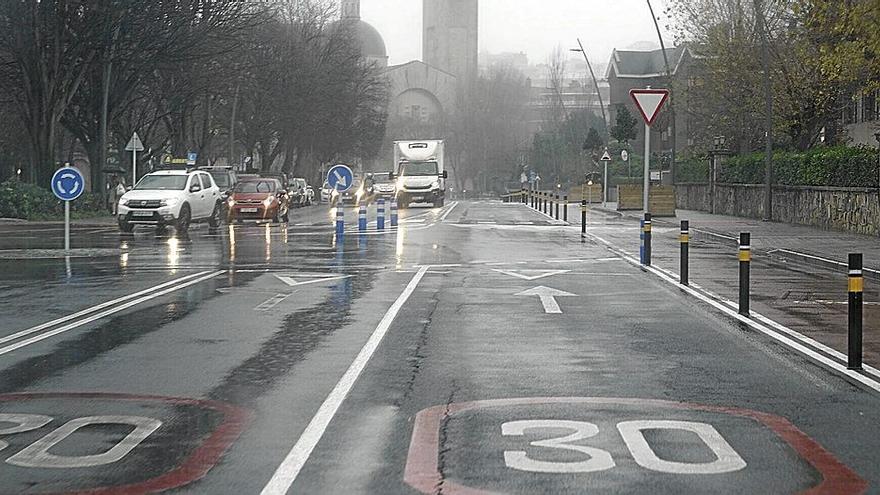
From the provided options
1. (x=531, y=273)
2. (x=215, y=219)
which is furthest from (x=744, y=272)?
(x=215, y=219)

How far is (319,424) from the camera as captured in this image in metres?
8.34

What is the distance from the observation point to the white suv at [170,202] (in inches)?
1379

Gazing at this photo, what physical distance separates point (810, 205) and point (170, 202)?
704 inches

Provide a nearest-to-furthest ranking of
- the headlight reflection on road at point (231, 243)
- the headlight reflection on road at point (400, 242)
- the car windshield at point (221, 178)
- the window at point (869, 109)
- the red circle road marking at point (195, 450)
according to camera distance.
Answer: the red circle road marking at point (195, 450), the headlight reflection on road at point (400, 242), the headlight reflection on road at point (231, 243), the window at point (869, 109), the car windshield at point (221, 178)

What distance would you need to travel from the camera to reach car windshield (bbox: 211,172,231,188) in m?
49.6

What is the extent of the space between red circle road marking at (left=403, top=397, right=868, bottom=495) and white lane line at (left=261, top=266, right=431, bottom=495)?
0.58 m

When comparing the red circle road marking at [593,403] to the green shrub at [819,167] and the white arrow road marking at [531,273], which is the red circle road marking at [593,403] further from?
the green shrub at [819,167]

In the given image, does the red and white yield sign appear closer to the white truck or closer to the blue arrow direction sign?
the blue arrow direction sign

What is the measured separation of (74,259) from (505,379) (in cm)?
1593

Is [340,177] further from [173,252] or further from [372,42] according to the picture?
→ [372,42]

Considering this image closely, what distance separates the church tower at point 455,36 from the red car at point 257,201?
114 m

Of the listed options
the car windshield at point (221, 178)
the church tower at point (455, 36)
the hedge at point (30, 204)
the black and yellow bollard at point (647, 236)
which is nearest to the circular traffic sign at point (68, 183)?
the black and yellow bollard at point (647, 236)

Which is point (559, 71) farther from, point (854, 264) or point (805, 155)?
point (854, 264)

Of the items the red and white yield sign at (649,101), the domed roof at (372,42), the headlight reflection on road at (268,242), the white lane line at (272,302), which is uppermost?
the domed roof at (372,42)
